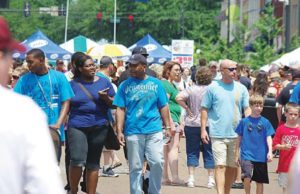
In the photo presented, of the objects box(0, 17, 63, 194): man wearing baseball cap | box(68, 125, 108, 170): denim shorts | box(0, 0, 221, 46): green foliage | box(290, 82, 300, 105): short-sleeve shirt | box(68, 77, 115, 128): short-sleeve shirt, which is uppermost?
box(0, 0, 221, 46): green foliage

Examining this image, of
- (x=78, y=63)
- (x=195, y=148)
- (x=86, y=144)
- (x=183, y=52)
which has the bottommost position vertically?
(x=195, y=148)

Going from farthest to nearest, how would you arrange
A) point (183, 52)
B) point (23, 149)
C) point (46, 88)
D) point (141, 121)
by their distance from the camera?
point (183, 52) < point (141, 121) < point (46, 88) < point (23, 149)

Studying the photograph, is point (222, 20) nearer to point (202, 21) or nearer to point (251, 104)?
point (202, 21)

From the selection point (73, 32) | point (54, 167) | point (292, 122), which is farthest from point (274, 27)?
point (73, 32)

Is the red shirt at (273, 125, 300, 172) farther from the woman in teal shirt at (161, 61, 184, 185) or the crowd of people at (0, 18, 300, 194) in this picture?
the woman in teal shirt at (161, 61, 184, 185)

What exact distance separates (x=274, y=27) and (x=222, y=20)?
168 ft

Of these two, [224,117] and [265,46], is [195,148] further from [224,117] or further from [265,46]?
[265,46]

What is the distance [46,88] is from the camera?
10.8 metres

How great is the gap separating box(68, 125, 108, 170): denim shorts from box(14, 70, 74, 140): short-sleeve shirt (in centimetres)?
41

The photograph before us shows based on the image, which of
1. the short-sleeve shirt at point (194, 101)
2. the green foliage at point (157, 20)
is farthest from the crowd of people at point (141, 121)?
the green foliage at point (157, 20)

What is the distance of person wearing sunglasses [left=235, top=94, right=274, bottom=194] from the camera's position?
37.7 feet

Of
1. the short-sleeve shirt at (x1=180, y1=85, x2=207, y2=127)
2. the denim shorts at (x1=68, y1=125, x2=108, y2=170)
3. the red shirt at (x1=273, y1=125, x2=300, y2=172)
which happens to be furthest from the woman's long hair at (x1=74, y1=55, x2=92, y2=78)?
the short-sleeve shirt at (x1=180, y1=85, x2=207, y2=127)

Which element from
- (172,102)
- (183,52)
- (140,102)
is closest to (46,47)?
(183,52)

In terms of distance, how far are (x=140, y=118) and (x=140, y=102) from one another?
17cm
